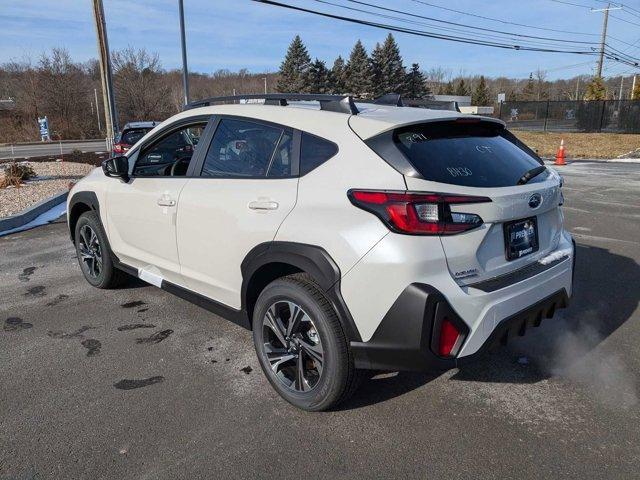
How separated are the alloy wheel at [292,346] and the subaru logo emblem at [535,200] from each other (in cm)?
140

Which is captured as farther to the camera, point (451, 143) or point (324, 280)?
point (451, 143)

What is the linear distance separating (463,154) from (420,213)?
0.64 metres

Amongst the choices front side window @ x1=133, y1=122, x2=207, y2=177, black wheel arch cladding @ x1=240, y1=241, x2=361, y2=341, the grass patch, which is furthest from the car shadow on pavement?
the grass patch

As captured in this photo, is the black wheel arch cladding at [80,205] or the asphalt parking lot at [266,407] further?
the black wheel arch cladding at [80,205]

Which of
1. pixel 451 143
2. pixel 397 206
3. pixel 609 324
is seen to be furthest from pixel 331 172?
pixel 609 324

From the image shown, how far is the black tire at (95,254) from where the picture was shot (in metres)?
4.63

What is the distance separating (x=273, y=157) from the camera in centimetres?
306

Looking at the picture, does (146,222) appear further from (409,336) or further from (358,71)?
(358,71)

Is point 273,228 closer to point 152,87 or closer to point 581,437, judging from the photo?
point 581,437

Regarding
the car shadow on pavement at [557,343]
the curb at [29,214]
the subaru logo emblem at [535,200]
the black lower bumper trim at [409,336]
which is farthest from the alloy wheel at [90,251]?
the subaru logo emblem at [535,200]

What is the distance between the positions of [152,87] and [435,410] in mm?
51159

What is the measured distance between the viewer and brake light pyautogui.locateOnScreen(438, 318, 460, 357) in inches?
95.4

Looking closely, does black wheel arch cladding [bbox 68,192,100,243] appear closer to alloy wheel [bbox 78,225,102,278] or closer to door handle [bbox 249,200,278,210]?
alloy wheel [bbox 78,225,102,278]

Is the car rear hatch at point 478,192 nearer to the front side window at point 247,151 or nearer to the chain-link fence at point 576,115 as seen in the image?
the front side window at point 247,151
